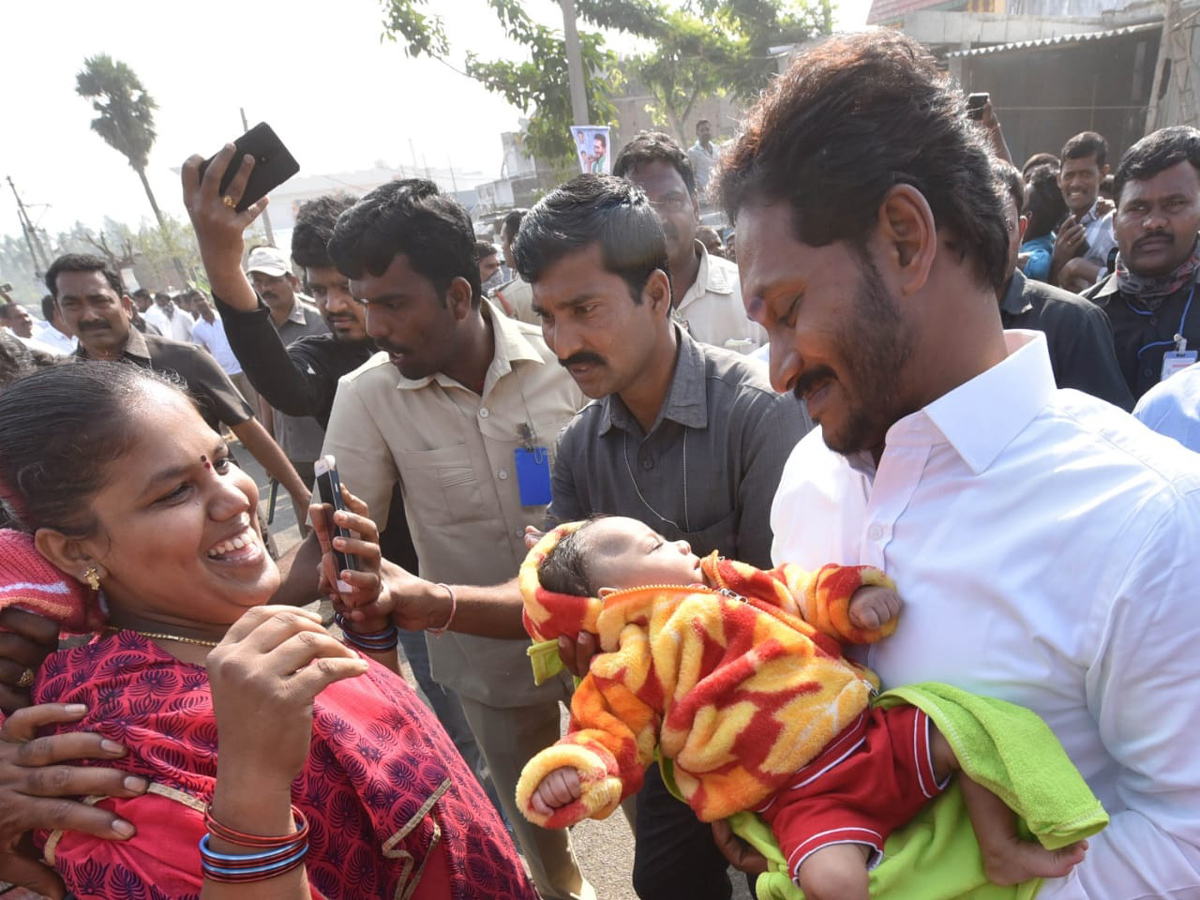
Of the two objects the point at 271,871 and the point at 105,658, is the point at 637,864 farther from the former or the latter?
the point at 105,658

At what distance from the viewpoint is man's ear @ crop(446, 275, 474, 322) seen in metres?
2.60

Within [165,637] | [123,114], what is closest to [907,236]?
[165,637]

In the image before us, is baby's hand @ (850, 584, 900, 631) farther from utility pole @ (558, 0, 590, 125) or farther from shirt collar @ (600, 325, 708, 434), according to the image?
utility pole @ (558, 0, 590, 125)

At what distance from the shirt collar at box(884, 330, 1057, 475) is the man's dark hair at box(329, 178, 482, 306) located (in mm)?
1829

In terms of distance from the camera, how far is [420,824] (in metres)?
1.44

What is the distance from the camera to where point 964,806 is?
4.08 feet

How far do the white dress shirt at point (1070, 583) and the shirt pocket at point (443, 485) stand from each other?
159cm

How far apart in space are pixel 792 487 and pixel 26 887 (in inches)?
64.7

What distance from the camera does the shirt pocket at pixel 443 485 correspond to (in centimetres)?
261

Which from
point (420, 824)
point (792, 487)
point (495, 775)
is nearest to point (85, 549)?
point (420, 824)

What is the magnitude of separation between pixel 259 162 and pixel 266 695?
1.82 metres

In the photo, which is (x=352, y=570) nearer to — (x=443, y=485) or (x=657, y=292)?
(x=443, y=485)

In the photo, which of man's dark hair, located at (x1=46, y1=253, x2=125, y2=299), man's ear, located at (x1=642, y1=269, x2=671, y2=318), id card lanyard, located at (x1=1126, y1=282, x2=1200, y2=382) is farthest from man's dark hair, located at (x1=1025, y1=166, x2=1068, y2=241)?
man's dark hair, located at (x1=46, y1=253, x2=125, y2=299)

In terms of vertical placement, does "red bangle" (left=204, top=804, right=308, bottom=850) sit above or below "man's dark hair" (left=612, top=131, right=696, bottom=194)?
below
